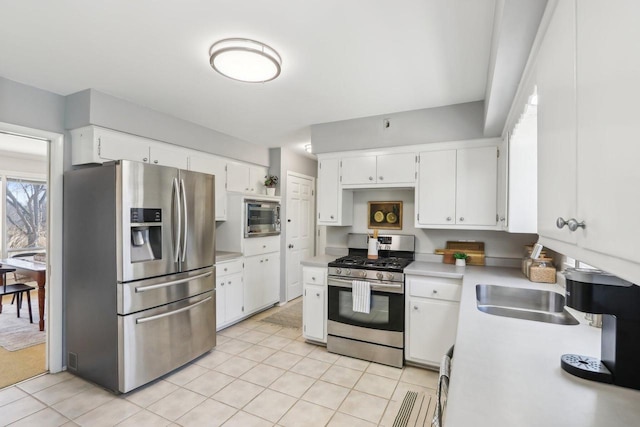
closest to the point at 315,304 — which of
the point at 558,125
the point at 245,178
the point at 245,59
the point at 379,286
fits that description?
the point at 379,286

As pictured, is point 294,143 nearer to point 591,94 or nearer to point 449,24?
point 449,24

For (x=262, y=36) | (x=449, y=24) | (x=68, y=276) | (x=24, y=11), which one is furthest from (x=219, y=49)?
(x=68, y=276)

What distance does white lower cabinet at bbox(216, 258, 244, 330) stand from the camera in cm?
368

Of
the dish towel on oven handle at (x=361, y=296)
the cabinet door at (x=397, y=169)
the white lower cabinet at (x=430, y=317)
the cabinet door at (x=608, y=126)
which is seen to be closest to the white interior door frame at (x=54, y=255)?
the dish towel on oven handle at (x=361, y=296)

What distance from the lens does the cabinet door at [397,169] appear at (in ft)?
10.6

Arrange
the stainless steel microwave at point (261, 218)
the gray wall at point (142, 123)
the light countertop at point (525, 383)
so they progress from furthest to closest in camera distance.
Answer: the stainless steel microwave at point (261, 218) → the gray wall at point (142, 123) → the light countertop at point (525, 383)

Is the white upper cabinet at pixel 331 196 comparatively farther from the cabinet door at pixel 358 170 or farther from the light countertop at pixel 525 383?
the light countertop at pixel 525 383

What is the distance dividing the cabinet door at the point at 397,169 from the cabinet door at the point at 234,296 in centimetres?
215

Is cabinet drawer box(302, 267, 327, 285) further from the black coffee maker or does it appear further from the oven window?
the black coffee maker

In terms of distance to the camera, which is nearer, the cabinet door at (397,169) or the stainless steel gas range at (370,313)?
the stainless steel gas range at (370,313)

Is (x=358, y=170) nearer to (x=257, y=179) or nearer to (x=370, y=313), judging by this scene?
(x=370, y=313)

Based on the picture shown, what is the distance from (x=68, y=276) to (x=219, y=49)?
2423 millimetres

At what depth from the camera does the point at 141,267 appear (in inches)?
99.5

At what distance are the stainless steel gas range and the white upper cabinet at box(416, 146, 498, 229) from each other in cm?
59
